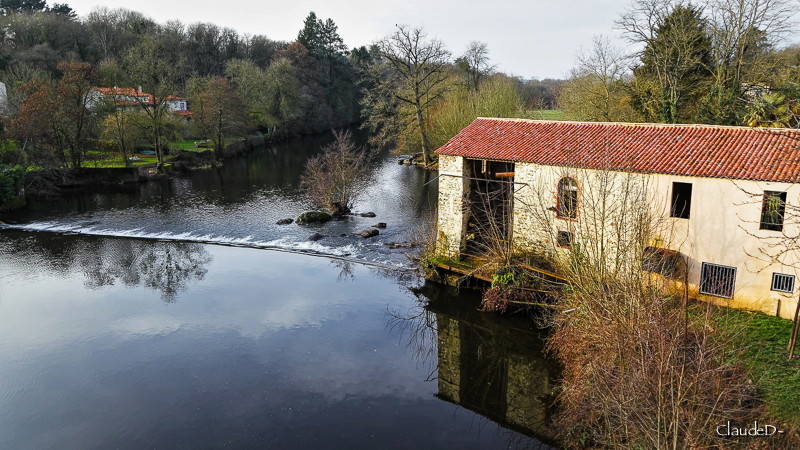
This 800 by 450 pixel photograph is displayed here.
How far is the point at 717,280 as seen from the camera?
17766 mm

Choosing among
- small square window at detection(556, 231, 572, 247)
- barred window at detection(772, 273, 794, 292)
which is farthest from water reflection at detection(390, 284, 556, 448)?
barred window at detection(772, 273, 794, 292)

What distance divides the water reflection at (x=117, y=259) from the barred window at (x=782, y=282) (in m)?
21.0

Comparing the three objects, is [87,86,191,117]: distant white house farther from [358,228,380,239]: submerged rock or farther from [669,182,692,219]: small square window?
[669,182,692,219]: small square window

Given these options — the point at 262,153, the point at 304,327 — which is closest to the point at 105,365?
the point at 304,327

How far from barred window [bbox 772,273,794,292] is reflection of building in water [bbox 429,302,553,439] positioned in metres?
7.18

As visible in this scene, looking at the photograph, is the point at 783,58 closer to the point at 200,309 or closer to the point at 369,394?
the point at 369,394

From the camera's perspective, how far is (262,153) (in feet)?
198

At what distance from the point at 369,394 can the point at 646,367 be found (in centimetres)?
821

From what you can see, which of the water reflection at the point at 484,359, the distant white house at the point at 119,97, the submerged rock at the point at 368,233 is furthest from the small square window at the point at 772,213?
the distant white house at the point at 119,97

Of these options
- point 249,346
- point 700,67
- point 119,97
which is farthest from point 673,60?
point 119,97

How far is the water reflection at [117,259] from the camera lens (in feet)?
80.2

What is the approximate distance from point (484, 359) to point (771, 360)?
7.78m

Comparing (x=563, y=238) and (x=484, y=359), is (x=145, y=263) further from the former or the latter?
(x=563, y=238)

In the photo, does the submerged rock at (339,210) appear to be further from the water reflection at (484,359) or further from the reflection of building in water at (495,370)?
the reflection of building in water at (495,370)
